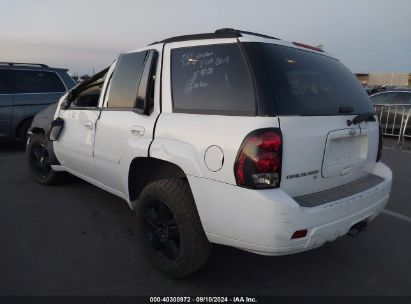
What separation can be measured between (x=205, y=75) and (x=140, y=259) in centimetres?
168

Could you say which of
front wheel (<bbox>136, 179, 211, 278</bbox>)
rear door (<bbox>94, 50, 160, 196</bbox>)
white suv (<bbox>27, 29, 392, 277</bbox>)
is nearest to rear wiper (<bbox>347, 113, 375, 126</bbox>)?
white suv (<bbox>27, 29, 392, 277</bbox>)

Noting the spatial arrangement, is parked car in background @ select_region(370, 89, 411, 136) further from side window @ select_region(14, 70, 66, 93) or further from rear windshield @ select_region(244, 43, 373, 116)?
side window @ select_region(14, 70, 66, 93)

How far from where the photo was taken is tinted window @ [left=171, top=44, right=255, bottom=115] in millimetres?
2490

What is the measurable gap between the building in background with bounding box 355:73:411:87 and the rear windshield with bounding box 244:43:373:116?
57.8m

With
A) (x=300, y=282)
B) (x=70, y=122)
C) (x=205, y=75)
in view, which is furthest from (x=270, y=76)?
(x=70, y=122)

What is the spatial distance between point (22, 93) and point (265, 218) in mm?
7017

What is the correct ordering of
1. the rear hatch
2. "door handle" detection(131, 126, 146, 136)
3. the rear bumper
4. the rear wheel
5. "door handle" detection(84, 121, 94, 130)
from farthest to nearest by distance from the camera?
1. the rear wheel
2. "door handle" detection(84, 121, 94, 130)
3. "door handle" detection(131, 126, 146, 136)
4. the rear hatch
5. the rear bumper

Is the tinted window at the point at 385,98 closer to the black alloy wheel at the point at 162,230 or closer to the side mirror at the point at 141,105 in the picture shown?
the side mirror at the point at 141,105

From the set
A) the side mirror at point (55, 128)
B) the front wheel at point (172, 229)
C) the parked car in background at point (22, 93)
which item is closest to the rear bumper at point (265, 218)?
the front wheel at point (172, 229)

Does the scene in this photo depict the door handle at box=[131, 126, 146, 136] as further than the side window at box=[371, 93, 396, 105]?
No

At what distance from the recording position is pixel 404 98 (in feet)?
34.0

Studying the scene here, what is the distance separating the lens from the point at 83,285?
2.82 m

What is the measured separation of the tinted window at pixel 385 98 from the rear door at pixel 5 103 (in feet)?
31.9

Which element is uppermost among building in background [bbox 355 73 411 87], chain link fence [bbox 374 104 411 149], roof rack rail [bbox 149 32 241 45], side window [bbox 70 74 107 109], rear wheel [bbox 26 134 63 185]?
building in background [bbox 355 73 411 87]
